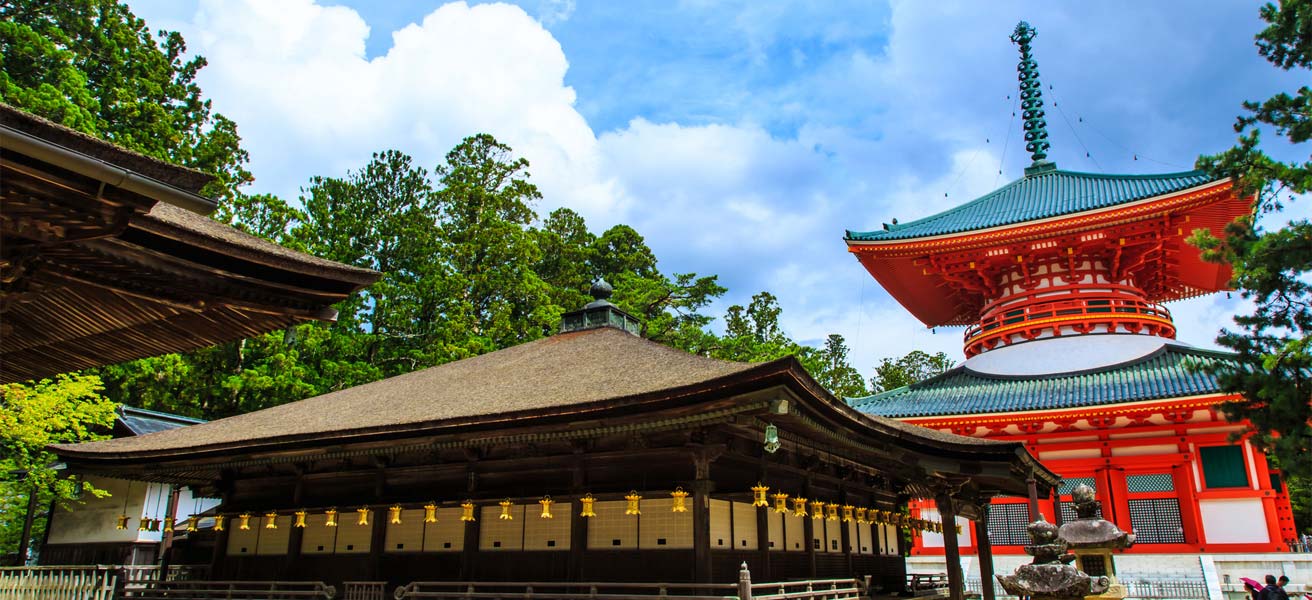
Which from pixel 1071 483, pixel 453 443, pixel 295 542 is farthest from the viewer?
pixel 1071 483

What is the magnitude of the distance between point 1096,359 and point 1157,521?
4.59m

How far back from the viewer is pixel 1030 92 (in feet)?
96.2

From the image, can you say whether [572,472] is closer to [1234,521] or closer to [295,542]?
[295,542]

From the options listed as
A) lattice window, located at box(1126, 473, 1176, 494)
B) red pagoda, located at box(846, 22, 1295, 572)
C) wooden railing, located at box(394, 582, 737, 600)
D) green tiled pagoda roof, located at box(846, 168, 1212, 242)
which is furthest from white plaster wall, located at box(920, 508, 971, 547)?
wooden railing, located at box(394, 582, 737, 600)

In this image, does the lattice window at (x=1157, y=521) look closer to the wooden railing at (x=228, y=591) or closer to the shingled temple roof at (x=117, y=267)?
the wooden railing at (x=228, y=591)

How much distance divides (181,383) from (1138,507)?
31.4 meters

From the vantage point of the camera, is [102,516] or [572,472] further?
[102,516]

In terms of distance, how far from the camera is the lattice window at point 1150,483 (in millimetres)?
20406

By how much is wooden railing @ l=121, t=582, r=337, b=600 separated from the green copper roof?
1569cm

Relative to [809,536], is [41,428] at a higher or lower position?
higher

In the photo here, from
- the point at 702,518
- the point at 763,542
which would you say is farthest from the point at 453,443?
the point at 763,542

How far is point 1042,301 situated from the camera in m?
24.0

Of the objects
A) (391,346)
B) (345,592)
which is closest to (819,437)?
(345,592)

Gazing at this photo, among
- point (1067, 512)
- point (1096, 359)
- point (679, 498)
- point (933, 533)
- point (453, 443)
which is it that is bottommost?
point (933, 533)
